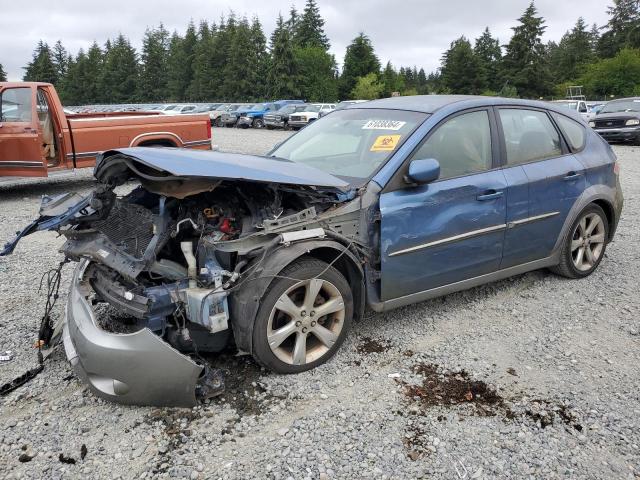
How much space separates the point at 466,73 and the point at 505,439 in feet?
212

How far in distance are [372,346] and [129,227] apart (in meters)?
1.83

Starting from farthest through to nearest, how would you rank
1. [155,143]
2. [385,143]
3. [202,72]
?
[202,72]
[155,143]
[385,143]

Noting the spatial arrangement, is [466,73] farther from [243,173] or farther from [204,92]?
[243,173]

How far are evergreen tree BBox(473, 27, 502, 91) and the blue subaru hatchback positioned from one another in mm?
62499

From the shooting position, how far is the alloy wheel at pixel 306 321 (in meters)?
3.23

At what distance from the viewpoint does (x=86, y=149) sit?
9.55 meters

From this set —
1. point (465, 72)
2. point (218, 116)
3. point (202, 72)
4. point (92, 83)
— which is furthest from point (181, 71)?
point (218, 116)

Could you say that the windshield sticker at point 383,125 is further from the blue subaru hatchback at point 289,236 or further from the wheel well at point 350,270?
the wheel well at point 350,270

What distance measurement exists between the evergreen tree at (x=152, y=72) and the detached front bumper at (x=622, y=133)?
63.1 meters

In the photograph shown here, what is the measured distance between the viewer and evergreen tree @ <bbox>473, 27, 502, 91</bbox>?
62906 millimetres

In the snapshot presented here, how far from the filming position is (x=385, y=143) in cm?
389

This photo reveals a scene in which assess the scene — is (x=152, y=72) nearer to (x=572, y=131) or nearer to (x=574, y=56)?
(x=574, y=56)

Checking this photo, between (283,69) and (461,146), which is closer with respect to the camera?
(461,146)

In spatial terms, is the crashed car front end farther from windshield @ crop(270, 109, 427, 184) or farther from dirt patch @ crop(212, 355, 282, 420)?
windshield @ crop(270, 109, 427, 184)
